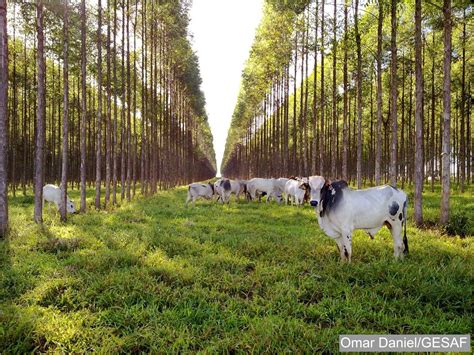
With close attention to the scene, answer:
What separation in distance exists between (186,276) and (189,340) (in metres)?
2.16

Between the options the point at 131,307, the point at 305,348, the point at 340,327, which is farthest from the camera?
the point at 131,307

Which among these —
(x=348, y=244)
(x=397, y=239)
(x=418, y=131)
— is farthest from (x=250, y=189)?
(x=348, y=244)

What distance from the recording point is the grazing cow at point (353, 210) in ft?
24.0

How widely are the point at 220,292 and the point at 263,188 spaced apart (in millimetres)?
16499

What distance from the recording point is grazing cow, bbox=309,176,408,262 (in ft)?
24.0

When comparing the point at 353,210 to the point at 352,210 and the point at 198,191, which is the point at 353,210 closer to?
the point at 352,210

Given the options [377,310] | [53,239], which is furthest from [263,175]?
[377,310]

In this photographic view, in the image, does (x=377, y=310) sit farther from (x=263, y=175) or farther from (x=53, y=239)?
(x=263, y=175)

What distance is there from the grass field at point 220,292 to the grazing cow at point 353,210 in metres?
0.58

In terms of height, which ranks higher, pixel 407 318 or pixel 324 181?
pixel 324 181

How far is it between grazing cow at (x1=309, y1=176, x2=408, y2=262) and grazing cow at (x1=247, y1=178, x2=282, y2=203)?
1405 cm

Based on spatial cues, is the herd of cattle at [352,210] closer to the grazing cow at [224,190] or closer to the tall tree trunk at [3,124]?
the tall tree trunk at [3,124]

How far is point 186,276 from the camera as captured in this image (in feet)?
20.7

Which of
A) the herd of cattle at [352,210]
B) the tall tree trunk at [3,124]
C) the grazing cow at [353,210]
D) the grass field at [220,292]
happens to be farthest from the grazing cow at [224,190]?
the grazing cow at [353,210]
